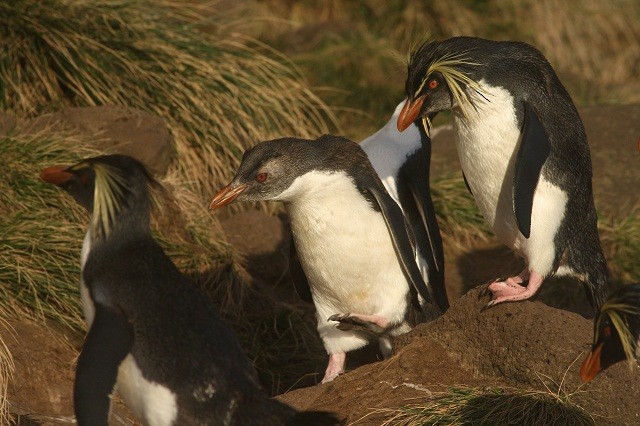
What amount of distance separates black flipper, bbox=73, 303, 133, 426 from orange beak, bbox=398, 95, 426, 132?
5.82 ft

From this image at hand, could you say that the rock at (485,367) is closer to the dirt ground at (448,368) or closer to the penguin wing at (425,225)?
the dirt ground at (448,368)

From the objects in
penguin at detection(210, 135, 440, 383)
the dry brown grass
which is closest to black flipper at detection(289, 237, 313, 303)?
penguin at detection(210, 135, 440, 383)

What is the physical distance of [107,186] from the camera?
153 inches

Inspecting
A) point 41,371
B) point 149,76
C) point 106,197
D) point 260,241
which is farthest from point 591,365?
point 149,76

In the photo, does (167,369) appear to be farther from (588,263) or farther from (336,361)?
(588,263)

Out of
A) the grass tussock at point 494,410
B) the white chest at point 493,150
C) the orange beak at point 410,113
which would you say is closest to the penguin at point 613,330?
the grass tussock at point 494,410

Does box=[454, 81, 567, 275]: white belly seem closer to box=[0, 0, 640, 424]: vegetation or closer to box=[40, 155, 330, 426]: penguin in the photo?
box=[0, 0, 640, 424]: vegetation

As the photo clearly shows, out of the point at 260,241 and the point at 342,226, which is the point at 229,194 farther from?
the point at 260,241

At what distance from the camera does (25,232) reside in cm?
557

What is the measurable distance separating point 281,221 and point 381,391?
8.75 ft

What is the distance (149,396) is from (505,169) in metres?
1.95

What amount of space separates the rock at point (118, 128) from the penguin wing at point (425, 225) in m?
1.74

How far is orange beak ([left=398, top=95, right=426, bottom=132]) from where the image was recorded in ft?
16.0

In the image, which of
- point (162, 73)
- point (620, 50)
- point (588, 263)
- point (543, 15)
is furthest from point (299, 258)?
point (620, 50)
